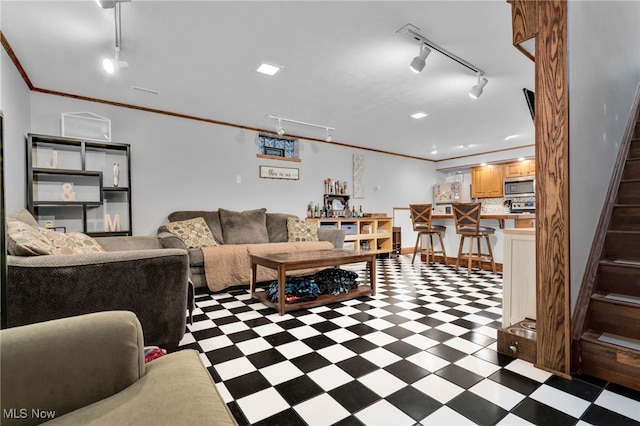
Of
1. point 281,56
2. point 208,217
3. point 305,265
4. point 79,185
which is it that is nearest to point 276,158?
point 208,217

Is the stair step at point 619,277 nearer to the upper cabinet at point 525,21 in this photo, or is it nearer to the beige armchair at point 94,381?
the upper cabinet at point 525,21

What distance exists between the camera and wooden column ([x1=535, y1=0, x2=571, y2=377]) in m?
1.68

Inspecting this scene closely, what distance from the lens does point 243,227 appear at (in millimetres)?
4695

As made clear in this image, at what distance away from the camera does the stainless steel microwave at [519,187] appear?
6922mm

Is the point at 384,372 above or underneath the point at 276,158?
underneath

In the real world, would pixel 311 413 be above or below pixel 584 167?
below

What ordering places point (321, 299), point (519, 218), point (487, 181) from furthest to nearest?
point (487, 181), point (519, 218), point (321, 299)

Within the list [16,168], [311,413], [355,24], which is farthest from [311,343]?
[16,168]

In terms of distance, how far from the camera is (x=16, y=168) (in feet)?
9.93

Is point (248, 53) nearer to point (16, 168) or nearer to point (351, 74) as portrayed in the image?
point (351, 74)

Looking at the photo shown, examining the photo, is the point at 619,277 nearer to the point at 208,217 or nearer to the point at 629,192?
the point at 629,192

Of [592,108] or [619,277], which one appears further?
[592,108]

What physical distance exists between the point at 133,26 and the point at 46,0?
51 centimetres

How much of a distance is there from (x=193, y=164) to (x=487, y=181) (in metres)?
6.81
